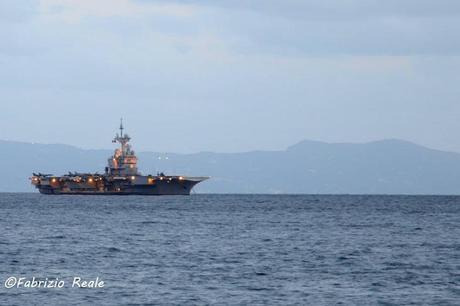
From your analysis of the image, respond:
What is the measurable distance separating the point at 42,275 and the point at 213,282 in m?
11.2

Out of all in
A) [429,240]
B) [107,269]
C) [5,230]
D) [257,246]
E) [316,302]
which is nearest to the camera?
[316,302]

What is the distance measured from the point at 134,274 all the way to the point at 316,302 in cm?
1522

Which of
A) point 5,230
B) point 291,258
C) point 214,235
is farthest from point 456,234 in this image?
point 5,230

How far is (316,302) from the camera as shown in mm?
53844

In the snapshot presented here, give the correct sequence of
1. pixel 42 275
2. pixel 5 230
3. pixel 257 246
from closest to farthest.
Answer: pixel 42 275
pixel 257 246
pixel 5 230

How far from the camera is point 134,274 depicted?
6425 cm

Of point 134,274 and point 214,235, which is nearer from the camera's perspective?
point 134,274

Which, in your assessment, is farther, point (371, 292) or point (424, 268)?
point (424, 268)

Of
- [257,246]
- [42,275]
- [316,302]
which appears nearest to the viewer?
[316,302]

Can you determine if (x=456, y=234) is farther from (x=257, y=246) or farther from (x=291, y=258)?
(x=291, y=258)

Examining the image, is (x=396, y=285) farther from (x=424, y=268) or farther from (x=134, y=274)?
(x=134, y=274)

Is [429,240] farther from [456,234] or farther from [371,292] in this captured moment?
[371,292]

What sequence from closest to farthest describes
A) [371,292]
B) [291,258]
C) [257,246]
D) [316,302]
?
[316,302] < [371,292] < [291,258] < [257,246]

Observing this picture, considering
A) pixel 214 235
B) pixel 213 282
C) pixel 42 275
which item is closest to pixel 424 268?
pixel 213 282
